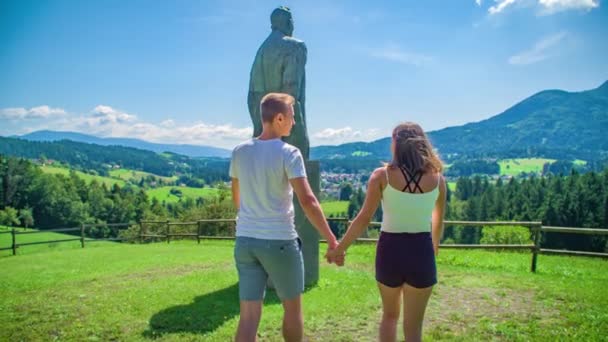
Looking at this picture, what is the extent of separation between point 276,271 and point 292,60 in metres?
5.11

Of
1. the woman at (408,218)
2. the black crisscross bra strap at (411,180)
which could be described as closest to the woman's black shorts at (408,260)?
the woman at (408,218)

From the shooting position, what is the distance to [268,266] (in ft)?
9.65

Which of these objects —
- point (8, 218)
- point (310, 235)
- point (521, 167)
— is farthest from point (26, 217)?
point (521, 167)

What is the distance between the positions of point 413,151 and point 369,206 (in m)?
0.51

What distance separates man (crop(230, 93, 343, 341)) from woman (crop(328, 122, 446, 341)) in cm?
45

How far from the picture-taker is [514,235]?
143ft

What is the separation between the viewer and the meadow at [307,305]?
5.16m

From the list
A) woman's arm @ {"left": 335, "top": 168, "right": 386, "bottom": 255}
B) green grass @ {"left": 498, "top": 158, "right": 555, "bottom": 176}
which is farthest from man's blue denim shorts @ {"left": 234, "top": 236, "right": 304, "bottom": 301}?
green grass @ {"left": 498, "top": 158, "right": 555, "bottom": 176}

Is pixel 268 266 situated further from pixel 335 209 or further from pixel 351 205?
pixel 335 209

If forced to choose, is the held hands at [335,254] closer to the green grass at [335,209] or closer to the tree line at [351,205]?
the tree line at [351,205]

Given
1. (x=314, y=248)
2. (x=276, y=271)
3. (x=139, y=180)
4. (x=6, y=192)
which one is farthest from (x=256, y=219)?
(x=139, y=180)

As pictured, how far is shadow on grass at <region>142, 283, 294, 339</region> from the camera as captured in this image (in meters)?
5.28

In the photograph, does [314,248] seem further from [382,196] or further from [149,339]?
[382,196]

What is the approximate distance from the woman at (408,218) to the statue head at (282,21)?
203 inches
